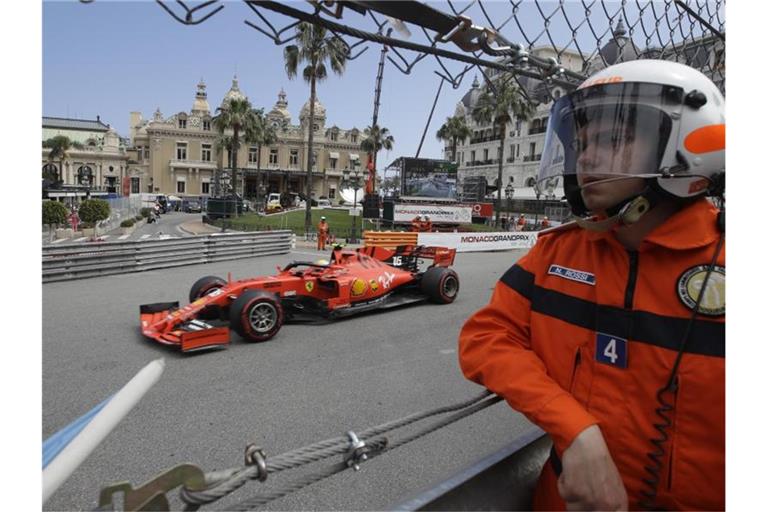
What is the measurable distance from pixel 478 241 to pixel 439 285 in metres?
11.3

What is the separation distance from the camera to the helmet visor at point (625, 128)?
142cm

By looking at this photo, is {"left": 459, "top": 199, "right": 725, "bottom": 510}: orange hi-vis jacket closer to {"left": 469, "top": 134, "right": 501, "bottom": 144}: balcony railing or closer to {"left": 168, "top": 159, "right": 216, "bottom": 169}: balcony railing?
{"left": 469, "top": 134, "right": 501, "bottom": 144}: balcony railing

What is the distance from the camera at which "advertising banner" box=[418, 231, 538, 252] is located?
58.2 ft

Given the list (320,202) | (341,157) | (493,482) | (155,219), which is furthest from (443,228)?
(341,157)

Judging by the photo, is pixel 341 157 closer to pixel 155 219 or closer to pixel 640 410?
pixel 155 219

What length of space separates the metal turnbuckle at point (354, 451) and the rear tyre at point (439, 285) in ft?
23.2

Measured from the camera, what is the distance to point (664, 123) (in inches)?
56.1

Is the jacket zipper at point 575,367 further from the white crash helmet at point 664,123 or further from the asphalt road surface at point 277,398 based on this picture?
the asphalt road surface at point 277,398

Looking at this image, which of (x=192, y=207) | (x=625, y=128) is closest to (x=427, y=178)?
(x=192, y=207)

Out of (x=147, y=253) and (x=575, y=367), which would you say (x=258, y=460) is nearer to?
(x=575, y=367)

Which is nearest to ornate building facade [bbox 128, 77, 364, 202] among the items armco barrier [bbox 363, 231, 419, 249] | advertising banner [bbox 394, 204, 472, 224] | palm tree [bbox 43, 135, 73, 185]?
palm tree [bbox 43, 135, 73, 185]

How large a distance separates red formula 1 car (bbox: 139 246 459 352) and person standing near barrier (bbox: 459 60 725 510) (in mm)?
4760

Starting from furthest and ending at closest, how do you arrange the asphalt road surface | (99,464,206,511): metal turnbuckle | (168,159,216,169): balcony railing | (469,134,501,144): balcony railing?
(168,159,216,169): balcony railing → (469,134,501,144): balcony railing → the asphalt road surface → (99,464,206,511): metal turnbuckle
